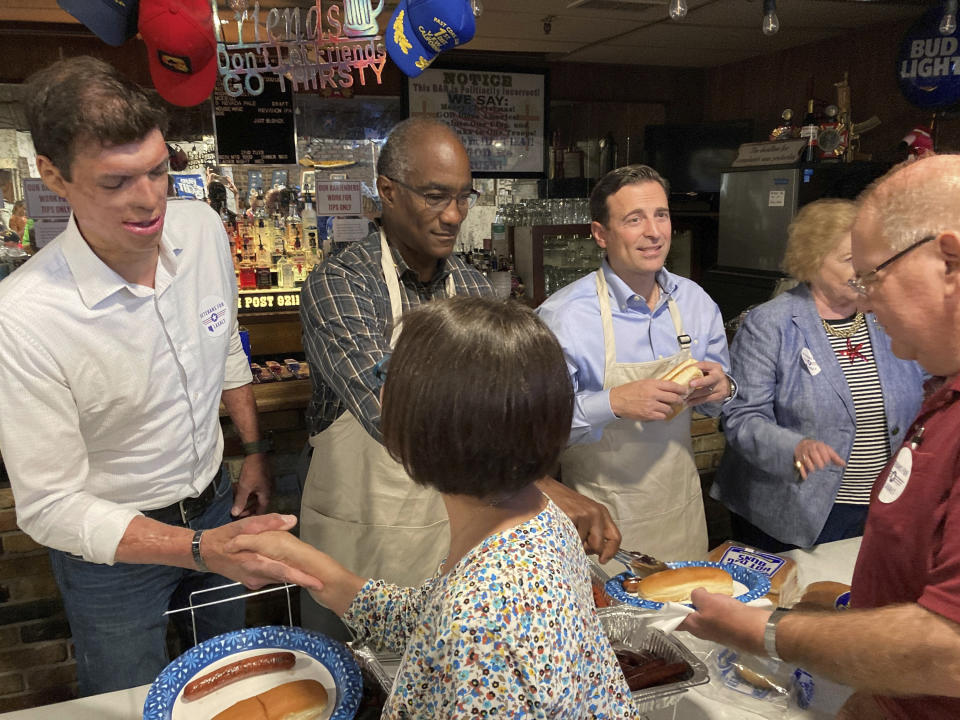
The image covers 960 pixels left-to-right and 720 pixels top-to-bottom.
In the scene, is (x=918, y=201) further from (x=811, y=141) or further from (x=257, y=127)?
(x=257, y=127)

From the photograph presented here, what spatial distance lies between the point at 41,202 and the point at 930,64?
512 centimetres

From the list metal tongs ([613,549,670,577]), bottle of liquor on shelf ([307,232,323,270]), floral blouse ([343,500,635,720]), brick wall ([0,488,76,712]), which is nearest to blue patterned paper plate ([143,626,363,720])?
floral blouse ([343,500,635,720])

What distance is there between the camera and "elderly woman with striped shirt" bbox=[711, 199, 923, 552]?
240 cm

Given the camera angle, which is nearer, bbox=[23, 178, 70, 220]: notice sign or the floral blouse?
the floral blouse

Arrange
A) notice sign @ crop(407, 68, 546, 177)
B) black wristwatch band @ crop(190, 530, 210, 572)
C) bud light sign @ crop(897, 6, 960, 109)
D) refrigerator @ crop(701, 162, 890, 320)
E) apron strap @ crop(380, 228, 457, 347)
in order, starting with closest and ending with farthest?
black wristwatch band @ crop(190, 530, 210, 572) < apron strap @ crop(380, 228, 457, 347) < bud light sign @ crop(897, 6, 960, 109) < refrigerator @ crop(701, 162, 890, 320) < notice sign @ crop(407, 68, 546, 177)

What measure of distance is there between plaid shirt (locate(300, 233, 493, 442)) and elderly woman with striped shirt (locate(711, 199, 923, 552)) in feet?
3.19

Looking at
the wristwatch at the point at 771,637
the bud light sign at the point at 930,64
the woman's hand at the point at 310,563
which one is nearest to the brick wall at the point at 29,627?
the woman's hand at the point at 310,563

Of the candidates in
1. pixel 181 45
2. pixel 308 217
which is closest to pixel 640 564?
pixel 181 45

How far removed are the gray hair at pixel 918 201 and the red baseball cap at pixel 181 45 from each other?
2.31 meters

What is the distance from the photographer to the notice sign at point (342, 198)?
502cm

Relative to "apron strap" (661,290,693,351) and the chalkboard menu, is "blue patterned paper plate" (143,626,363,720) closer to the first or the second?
"apron strap" (661,290,693,351)

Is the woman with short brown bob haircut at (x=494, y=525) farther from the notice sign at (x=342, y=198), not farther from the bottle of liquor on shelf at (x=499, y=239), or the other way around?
the bottle of liquor on shelf at (x=499, y=239)

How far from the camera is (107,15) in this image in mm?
2562

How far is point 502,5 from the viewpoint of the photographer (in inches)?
179
